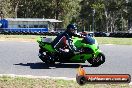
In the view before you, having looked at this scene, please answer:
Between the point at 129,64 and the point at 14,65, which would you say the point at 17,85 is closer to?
the point at 14,65

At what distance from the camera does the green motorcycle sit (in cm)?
1245

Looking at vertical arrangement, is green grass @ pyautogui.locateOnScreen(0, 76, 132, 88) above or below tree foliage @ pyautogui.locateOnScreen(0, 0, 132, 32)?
above

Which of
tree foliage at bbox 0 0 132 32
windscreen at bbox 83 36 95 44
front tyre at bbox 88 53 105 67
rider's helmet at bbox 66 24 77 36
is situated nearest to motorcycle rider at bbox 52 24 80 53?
rider's helmet at bbox 66 24 77 36

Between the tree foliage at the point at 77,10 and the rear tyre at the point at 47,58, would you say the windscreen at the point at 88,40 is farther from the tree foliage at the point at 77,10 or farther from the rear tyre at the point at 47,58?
the tree foliage at the point at 77,10

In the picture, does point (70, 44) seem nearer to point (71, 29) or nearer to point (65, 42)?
point (65, 42)

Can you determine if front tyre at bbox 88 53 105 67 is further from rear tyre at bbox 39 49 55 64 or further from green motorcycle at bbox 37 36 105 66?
rear tyre at bbox 39 49 55 64

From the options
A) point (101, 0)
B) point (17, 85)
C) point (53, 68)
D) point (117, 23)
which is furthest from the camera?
point (117, 23)

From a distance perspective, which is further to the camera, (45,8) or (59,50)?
(45,8)

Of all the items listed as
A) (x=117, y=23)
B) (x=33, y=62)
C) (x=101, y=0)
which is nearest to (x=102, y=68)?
(x=33, y=62)

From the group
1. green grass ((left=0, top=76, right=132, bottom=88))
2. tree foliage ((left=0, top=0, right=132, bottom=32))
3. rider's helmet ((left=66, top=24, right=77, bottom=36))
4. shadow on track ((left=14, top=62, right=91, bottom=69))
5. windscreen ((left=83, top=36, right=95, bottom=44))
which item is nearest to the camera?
green grass ((left=0, top=76, right=132, bottom=88))

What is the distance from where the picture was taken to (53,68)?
11.9 meters

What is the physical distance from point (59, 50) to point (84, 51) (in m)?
0.86

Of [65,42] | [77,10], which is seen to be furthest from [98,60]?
[77,10]

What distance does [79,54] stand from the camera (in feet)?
40.9
